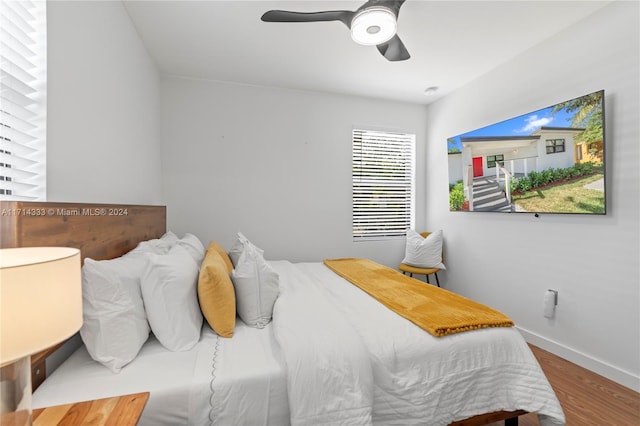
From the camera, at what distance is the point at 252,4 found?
6.66ft

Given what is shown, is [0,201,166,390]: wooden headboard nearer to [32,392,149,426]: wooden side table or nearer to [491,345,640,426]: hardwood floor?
[32,392,149,426]: wooden side table

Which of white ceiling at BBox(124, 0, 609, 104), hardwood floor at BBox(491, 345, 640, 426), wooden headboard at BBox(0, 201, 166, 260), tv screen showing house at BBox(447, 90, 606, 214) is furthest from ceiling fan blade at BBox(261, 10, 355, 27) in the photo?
hardwood floor at BBox(491, 345, 640, 426)

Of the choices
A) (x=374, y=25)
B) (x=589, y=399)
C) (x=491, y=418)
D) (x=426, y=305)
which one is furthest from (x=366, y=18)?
(x=589, y=399)

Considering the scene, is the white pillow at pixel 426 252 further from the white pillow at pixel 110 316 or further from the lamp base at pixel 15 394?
the lamp base at pixel 15 394

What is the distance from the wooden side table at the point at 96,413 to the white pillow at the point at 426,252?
10.4 feet

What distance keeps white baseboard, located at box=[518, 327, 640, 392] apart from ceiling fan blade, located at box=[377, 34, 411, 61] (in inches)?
105

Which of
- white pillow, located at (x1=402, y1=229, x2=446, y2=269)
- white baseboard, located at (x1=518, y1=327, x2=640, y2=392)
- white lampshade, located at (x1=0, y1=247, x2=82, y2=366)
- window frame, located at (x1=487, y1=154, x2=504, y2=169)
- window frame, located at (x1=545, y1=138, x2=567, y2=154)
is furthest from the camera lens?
white pillow, located at (x1=402, y1=229, x2=446, y2=269)

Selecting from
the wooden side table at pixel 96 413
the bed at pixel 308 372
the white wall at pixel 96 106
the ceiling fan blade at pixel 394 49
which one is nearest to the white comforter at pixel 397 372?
the bed at pixel 308 372

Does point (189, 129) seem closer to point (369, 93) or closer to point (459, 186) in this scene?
point (369, 93)

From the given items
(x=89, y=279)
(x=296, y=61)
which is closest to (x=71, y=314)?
(x=89, y=279)

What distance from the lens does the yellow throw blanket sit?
4.95 feet

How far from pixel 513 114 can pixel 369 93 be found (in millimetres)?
1578

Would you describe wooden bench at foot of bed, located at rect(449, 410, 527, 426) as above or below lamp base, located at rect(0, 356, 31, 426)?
below

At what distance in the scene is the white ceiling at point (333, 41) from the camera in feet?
6.82
